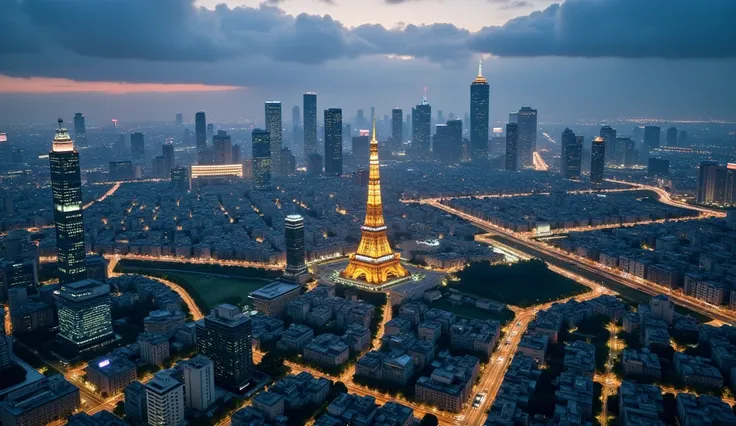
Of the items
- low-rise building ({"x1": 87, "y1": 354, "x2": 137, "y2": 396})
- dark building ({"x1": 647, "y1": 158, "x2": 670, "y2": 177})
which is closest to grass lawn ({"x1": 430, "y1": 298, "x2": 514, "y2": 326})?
low-rise building ({"x1": 87, "y1": 354, "x2": 137, "y2": 396})

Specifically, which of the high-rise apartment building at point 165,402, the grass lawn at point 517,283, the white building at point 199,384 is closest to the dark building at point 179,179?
the grass lawn at point 517,283

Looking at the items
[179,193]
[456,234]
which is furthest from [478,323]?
[179,193]

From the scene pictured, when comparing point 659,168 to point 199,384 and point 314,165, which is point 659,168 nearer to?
point 314,165

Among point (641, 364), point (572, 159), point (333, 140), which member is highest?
point (333, 140)

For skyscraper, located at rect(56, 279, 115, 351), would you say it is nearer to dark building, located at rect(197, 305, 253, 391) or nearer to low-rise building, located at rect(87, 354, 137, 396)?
low-rise building, located at rect(87, 354, 137, 396)

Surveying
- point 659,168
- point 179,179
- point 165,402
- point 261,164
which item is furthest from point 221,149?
point 165,402

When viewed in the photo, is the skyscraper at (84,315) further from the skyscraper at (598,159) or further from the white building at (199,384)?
the skyscraper at (598,159)
